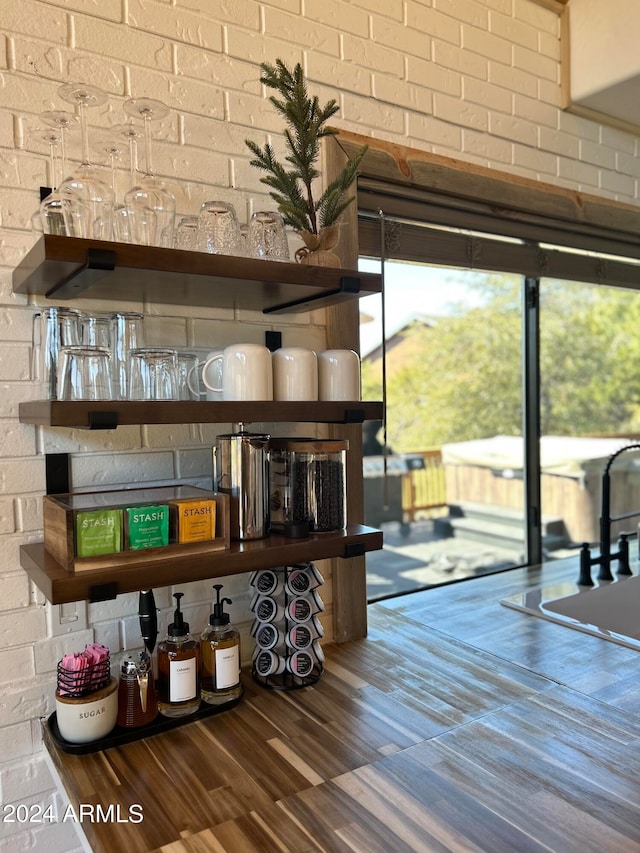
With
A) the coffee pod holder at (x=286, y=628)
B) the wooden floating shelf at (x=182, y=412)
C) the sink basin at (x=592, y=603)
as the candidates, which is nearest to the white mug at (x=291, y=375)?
the wooden floating shelf at (x=182, y=412)

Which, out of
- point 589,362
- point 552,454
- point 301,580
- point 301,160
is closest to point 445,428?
point 589,362

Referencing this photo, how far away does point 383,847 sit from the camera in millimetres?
907

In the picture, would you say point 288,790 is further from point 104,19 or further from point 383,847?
point 104,19

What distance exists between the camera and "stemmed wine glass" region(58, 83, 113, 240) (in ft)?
3.81

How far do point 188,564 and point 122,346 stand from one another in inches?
16.8

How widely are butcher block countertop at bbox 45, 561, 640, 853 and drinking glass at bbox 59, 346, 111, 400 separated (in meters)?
0.63

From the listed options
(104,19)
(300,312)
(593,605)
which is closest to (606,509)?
(593,605)

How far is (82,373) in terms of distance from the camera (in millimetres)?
1178

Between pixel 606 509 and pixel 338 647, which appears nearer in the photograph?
pixel 338 647

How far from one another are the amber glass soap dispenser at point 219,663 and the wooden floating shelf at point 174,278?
59cm

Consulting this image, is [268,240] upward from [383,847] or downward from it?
upward

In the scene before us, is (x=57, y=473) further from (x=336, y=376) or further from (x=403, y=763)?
(x=403, y=763)

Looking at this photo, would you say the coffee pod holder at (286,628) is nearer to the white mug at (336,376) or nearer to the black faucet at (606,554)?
the white mug at (336,376)

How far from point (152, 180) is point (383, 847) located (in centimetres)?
117
